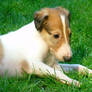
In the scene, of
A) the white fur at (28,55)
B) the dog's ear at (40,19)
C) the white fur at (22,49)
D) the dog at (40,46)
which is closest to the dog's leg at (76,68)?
the dog at (40,46)

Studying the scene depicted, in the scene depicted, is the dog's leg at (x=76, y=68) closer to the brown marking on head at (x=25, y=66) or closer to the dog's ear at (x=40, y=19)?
the brown marking on head at (x=25, y=66)

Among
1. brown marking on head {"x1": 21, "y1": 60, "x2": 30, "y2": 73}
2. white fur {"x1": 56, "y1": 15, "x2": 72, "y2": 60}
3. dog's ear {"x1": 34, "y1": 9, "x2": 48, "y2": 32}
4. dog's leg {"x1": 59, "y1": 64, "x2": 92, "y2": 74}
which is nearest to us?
white fur {"x1": 56, "y1": 15, "x2": 72, "y2": 60}

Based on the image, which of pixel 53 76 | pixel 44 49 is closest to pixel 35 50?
pixel 44 49

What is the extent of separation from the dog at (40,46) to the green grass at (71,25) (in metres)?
0.14

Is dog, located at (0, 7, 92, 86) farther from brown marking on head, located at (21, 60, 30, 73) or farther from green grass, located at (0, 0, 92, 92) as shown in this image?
green grass, located at (0, 0, 92, 92)

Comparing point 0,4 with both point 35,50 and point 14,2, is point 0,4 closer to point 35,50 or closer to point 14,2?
point 14,2

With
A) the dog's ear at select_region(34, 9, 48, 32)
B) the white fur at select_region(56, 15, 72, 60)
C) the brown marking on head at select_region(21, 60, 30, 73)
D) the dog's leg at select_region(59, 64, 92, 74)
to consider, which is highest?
the dog's ear at select_region(34, 9, 48, 32)

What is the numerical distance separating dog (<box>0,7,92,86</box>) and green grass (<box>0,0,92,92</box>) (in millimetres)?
139

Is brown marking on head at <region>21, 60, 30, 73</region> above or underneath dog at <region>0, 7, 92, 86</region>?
underneath

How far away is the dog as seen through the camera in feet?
14.6

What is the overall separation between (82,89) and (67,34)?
2.55 ft

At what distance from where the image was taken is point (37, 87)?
14.6 ft

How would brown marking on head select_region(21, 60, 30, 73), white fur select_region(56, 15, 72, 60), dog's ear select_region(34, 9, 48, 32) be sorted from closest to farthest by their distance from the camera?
white fur select_region(56, 15, 72, 60), dog's ear select_region(34, 9, 48, 32), brown marking on head select_region(21, 60, 30, 73)

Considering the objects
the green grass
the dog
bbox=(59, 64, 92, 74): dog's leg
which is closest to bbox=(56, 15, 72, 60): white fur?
the dog
